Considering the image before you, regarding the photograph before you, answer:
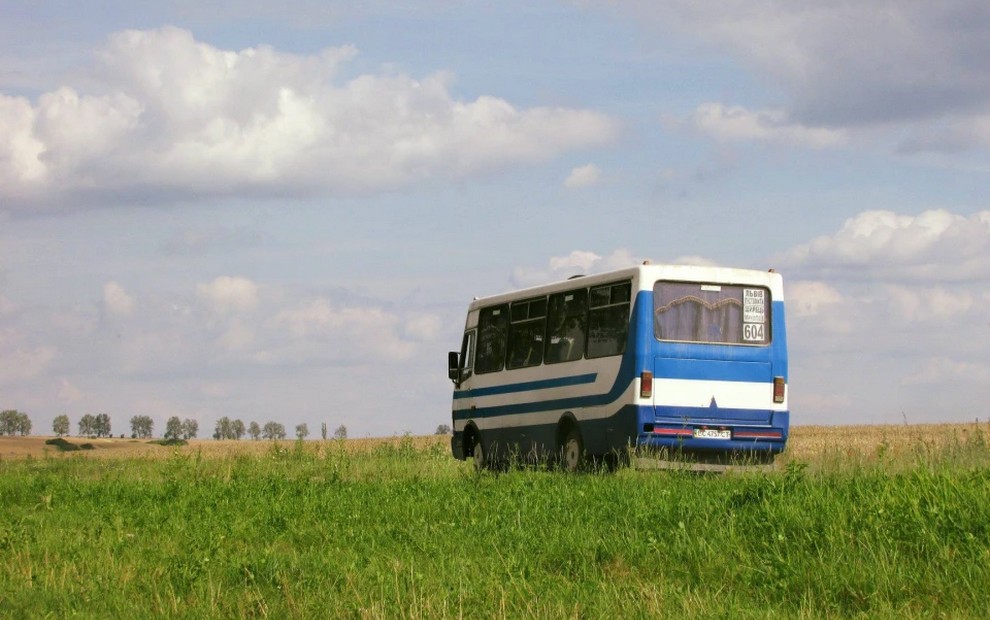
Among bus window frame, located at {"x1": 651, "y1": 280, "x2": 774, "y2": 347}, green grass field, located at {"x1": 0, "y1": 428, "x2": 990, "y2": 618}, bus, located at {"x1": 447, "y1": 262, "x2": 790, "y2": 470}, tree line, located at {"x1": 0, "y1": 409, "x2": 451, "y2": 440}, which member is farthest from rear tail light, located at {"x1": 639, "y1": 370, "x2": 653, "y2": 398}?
tree line, located at {"x1": 0, "y1": 409, "x2": 451, "y2": 440}

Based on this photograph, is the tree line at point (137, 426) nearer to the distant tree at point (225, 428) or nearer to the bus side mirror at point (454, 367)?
the distant tree at point (225, 428)

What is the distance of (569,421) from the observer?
21969 mm

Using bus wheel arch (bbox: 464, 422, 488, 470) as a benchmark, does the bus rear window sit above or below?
above

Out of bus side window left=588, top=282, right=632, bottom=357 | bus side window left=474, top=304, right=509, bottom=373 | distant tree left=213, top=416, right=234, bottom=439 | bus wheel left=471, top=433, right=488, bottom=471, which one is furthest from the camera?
distant tree left=213, top=416, right=234, bottom=439

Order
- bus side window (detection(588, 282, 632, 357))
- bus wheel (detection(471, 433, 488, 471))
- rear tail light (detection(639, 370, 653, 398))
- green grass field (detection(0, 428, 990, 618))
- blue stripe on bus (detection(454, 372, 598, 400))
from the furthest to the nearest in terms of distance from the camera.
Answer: bus wheel (detection(471, 433, 488, 471))
blue stripe on bus (detection(454, 372, 598, 400))
bus side window (detection(588, 282, 632, 357))
rear tail light (detection(639, 370, 653, 398))
green grass field (detection(0, 428, 990, 618))

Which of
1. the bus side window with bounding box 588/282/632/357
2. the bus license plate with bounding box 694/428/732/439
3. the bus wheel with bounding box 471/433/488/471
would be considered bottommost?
the bus wheel with bounding box 471/433/488/471

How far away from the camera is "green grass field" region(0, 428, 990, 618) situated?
29.9 feet

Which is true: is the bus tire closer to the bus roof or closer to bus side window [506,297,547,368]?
bus side window [506,297,547,368]

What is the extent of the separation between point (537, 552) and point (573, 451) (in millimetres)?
10774

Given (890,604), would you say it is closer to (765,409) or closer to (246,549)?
(246,549)

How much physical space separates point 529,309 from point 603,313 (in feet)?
9.29

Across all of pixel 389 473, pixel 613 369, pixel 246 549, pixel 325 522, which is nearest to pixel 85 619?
pixel 246 549

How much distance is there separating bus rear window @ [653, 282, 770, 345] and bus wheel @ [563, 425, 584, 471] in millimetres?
2752

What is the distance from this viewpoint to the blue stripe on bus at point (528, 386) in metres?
21.4
